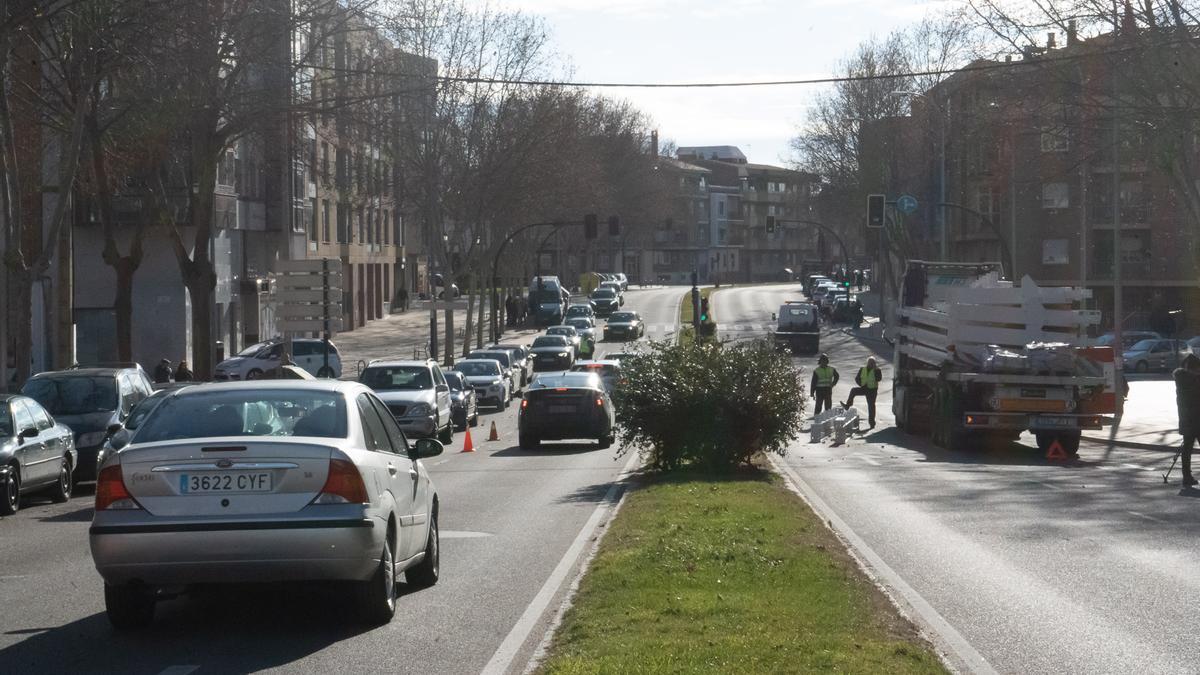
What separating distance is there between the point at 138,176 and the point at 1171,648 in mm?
33547

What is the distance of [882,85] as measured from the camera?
253 feet

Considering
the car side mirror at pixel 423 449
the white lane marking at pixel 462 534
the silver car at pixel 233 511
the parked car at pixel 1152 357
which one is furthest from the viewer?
the parked car at pixel 1152 357

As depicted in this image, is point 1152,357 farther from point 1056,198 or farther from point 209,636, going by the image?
point 209,636

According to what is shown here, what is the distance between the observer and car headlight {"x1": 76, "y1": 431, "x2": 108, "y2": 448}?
22.3 meters

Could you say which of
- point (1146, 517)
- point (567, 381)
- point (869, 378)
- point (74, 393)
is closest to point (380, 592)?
point (1146, 517)

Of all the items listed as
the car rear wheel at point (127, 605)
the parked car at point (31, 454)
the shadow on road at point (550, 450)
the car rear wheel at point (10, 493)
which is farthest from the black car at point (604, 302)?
the car rear wheel at point (127, 605)

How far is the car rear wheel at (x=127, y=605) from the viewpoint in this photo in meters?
9.19

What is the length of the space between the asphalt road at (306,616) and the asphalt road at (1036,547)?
256 cm

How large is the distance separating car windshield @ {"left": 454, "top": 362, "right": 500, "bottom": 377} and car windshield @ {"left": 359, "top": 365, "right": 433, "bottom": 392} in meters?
12.9

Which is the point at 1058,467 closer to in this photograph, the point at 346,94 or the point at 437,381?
the point at 437,381

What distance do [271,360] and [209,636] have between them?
3896 cm

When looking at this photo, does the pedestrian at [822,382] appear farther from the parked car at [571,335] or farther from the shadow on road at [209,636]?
the parked car at [571,335]

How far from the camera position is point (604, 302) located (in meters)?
98.7

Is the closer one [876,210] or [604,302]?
[876,210]
